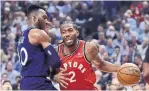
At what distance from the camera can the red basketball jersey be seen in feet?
22.0

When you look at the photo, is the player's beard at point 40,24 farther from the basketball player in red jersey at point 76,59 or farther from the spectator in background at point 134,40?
the spectator in background at point 134,40

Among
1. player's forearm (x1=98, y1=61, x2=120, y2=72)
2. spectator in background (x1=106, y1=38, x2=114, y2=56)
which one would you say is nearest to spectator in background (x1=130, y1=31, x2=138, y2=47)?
spectator in background (x1=106, y1=38, x2=114, y2=56)

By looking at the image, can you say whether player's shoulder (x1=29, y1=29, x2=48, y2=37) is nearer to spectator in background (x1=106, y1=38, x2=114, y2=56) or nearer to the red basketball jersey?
the red basketball jersey

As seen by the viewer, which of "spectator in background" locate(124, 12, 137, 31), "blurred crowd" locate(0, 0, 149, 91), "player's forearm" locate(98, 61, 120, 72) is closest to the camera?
"player's forearm" locate(98, 61, 120, 72)

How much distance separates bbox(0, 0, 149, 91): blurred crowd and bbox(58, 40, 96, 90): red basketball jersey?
4.56m

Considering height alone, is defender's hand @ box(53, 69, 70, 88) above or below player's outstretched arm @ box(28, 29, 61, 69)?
below

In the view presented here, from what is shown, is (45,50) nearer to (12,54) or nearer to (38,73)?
(38,73)

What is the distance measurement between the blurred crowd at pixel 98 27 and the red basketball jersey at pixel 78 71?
4557 millimetres

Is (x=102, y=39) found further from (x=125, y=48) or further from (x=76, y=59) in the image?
(x=76, y=59)

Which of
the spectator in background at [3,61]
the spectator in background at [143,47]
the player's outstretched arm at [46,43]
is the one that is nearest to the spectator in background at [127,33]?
the spectator in background at [143,47]

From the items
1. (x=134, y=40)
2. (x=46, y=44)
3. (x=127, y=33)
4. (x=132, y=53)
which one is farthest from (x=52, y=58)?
(x=127, y=33)

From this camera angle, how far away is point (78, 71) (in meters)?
6.72

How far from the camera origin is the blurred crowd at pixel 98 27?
1282 cm

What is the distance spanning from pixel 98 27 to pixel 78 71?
28.4 feet
